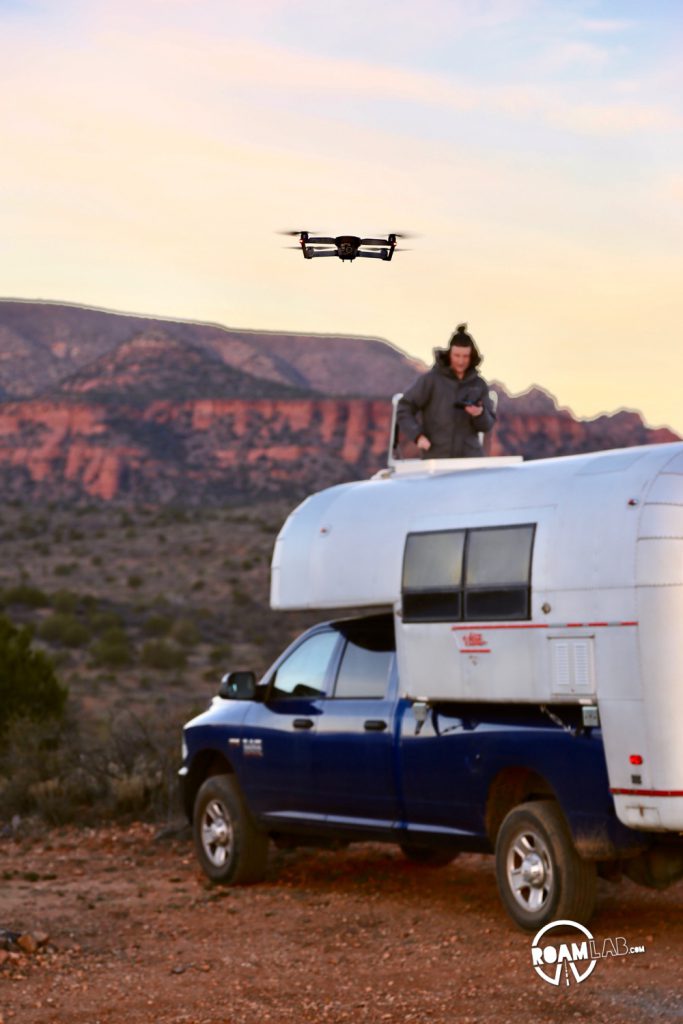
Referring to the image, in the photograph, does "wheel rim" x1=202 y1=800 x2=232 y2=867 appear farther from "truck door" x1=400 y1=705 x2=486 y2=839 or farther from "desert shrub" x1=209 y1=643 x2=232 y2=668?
"desert shrub" x1=209 y1=643 x2=232 y2=668

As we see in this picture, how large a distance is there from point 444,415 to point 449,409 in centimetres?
6

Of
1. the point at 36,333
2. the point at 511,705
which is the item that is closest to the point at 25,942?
the point at 511,705

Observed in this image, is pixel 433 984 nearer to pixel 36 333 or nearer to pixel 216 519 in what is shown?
pixel 216 519

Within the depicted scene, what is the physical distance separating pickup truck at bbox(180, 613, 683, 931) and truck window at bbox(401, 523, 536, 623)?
1.90ft

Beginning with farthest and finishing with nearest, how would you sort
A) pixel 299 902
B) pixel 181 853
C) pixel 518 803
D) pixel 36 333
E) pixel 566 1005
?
pixel 36 333 → pixel 181 853 → pixel 299 902 → pixel 518 803 → pixel 566 1005

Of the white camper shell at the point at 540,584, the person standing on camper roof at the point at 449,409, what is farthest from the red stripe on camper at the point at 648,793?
the person standing on camper roof at the point at 449,409

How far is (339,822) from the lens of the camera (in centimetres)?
1123

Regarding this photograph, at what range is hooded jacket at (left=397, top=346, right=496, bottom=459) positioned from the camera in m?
12.5

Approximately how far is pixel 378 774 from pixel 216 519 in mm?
57378

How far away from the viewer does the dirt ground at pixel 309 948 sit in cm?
816

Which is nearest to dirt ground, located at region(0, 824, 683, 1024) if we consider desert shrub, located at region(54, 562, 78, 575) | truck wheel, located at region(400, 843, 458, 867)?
truck wheel, located at region(400, 843, 458, 867)

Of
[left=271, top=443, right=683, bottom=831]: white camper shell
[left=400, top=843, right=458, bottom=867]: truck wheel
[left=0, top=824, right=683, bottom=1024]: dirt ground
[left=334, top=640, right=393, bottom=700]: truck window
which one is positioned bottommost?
[left=0, top=824, right=683, bottom=1024]: dirt ground

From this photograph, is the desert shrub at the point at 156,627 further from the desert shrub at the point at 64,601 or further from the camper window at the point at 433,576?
the camper window at the point at 433,576

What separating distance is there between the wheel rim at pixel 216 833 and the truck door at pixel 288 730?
14.1 inches
